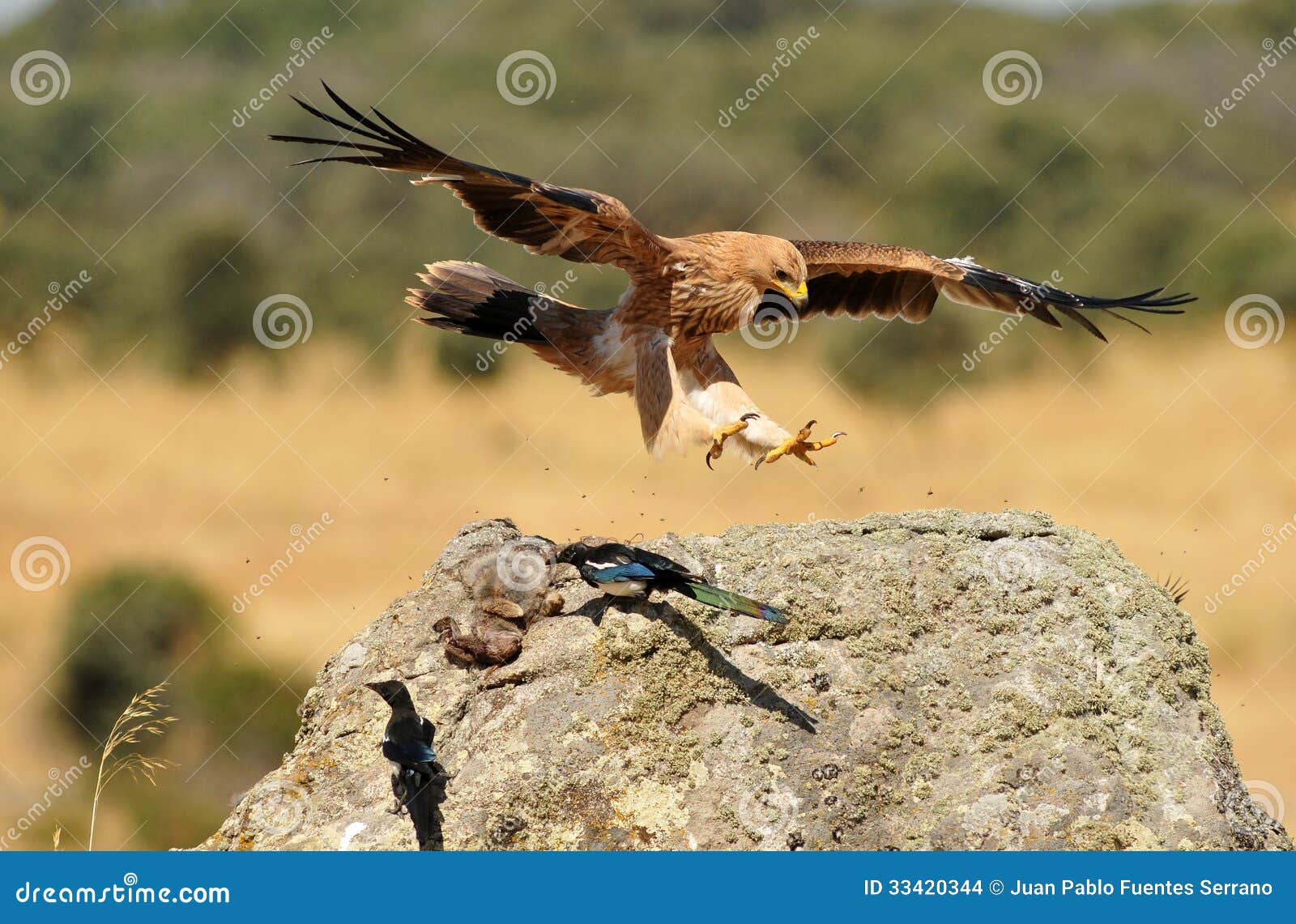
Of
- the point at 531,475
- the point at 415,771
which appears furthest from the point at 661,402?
the point at 531,475

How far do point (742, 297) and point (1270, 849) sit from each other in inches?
149

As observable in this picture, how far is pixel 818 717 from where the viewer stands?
5.29 m

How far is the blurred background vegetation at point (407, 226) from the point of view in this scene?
60.1 ft

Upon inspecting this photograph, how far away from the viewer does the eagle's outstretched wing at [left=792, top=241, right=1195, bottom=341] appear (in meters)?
8.16

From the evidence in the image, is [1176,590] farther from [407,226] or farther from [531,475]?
[407,226]

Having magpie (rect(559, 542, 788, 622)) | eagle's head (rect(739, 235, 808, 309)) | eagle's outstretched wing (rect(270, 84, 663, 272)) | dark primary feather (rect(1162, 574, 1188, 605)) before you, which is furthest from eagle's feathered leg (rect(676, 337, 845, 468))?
dark primary feather (rect(1162, 574, 1188, 605))

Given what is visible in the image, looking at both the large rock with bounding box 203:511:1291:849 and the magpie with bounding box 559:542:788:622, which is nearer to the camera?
the large rock with bounding box 203:511:1291:849

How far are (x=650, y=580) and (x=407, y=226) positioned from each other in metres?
25.6

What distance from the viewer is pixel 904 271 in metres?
8.82

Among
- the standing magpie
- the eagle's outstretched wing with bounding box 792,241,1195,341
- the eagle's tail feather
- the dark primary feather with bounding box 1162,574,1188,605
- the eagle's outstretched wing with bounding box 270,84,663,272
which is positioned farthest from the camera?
the eagle's outstretched wing with bounding box 792,241,1195,341

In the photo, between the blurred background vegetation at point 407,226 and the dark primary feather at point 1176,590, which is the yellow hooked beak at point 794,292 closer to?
the dark primary feather at point 1176,590

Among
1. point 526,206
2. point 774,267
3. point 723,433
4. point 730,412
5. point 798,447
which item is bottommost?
point 798,447

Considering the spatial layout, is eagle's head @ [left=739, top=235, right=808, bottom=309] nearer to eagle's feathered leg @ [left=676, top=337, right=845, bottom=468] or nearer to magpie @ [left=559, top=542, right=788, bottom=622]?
eagle's feathered leg @ [left=676, top=337, right=845, bottom=468]

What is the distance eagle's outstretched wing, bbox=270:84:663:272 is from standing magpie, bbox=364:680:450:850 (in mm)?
2591
